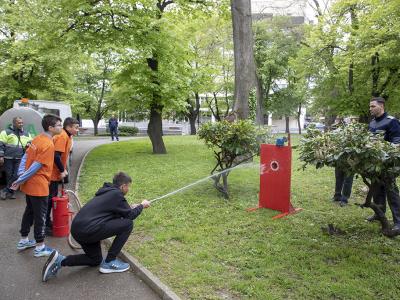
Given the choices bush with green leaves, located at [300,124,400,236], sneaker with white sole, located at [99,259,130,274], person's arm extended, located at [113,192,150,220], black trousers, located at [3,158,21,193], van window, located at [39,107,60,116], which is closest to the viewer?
bush with green leaves, located at [300,124,400,236]

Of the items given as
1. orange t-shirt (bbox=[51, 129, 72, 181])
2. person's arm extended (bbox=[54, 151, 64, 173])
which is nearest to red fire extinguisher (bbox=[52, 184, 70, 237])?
orange t-shirt (bbox=[51, 129, 72, 181])

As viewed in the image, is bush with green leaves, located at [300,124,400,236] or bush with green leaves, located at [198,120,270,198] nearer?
bush with green leaves, located at [300,124,400,236]

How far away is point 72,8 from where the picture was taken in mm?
13477

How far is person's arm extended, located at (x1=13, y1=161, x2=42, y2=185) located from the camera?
5059 mm

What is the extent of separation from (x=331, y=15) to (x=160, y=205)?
19.5 meters

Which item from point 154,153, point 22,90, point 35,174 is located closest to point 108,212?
point 35,174

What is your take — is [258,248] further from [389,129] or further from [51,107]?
[51,107]

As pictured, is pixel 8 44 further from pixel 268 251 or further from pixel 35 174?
pixel 268 251

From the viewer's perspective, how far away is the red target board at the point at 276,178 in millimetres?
6949

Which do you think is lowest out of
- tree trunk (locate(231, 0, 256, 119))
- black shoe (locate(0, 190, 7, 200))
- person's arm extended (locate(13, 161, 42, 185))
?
black shoe (locate(0, 190, 7, 200))

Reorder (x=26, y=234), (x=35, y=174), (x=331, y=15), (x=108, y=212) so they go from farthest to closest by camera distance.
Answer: (x=331, y=15), (x=26, y=234), (x=35, y=174), (x=108, y=212)

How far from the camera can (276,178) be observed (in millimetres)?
7121

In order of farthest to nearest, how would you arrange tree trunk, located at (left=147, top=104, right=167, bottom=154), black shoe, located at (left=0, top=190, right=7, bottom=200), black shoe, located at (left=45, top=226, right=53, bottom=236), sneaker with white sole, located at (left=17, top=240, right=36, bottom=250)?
tree trunk, located at (left=147, top=104, right=167, bottom=154), black shoe, located at (left=0, top=190, right=7, bottom=200), black shoe, located at (left=45, top=226, right=53, bottom=236), sneaker with white sole, located at (left=17, top=240, right=36, bottom=250)

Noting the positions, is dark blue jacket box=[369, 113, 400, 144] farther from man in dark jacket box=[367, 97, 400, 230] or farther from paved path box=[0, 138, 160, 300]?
paved path box=[0, 138, 160, 300]
